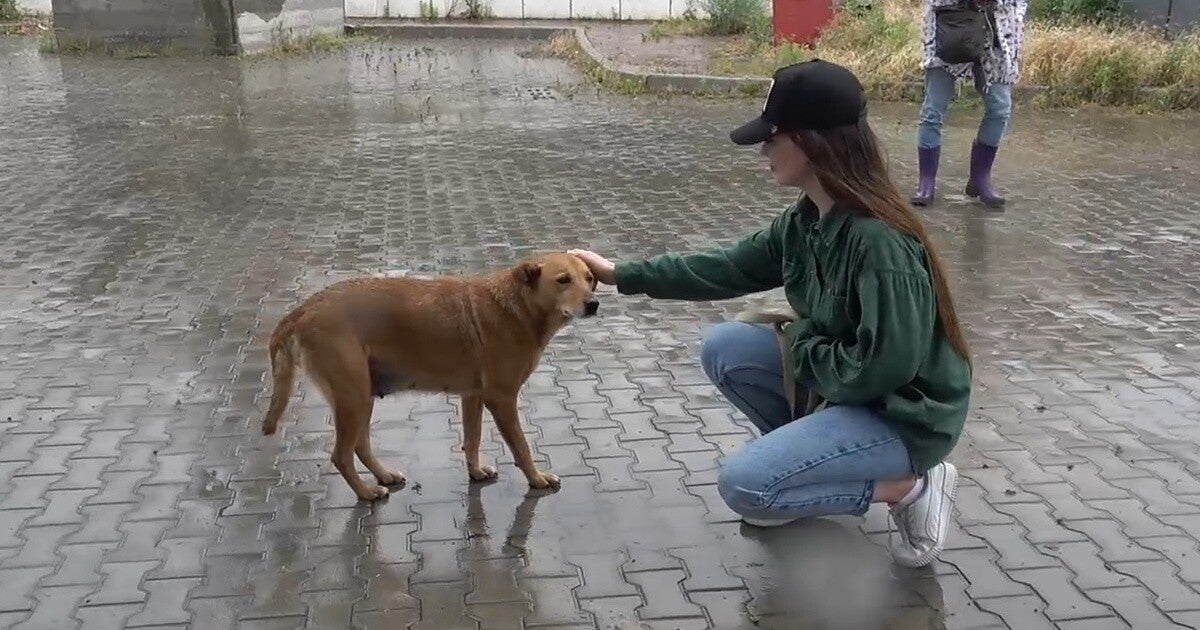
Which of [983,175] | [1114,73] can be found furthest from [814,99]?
[1114,73]

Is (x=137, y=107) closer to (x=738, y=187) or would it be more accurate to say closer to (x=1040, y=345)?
(x=738, y=187)

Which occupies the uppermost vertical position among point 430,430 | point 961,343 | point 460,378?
point 961,343

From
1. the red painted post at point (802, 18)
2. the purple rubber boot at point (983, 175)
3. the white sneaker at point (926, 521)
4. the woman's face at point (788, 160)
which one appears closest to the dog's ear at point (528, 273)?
the woman's face at point (788, 160)

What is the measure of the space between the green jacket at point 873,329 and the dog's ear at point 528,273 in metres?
0.87

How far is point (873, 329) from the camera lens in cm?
332

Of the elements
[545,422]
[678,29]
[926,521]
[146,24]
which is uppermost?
[146,24]

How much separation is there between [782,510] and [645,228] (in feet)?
15.9

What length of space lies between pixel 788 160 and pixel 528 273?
1.11 m

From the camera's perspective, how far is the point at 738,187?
9602mm

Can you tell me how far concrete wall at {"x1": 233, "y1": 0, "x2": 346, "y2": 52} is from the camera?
19312 millimetres

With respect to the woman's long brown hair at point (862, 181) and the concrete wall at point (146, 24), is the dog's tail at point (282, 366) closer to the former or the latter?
the woman's long brown hair at point (862, 181)

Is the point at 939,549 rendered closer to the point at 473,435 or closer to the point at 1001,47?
the point at 473,435

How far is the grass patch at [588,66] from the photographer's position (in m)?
15.3

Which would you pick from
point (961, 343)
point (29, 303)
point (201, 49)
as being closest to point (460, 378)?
point (961, 343)
